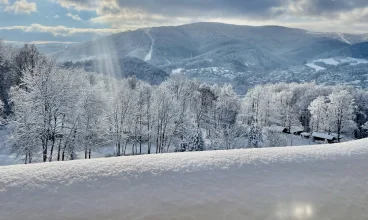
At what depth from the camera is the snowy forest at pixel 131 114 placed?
27.1 meters

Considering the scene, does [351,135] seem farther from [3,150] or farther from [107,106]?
[3,150]

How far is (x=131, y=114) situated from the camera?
4347cm

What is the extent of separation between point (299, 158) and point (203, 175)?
2.47 metres

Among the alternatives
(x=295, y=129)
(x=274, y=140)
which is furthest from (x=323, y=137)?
(x=274, y=140)

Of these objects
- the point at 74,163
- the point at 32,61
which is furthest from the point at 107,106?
the point at 74,163

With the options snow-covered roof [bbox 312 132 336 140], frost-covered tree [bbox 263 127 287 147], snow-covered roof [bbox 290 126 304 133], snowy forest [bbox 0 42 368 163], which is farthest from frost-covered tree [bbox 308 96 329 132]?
frost-covered tree [bbox 263 127 287 147]

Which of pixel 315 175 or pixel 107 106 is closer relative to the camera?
pixel 315 175

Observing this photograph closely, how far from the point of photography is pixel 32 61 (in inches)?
1806

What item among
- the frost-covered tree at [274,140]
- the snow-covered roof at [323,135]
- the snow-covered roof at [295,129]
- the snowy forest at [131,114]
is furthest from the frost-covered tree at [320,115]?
the frost-covered tree at [274,140]

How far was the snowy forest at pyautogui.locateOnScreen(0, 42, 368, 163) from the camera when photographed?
27109mm

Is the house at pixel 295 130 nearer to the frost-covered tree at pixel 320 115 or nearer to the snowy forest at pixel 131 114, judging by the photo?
the snowy forest at pixel 131 114

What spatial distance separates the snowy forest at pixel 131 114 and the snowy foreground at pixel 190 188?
22.2m

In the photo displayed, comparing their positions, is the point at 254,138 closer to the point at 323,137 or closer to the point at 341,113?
the point at 323,137

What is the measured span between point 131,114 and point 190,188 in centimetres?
3854
